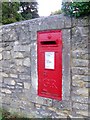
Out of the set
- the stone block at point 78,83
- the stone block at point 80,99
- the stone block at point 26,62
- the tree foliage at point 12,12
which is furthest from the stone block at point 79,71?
the tree foliage at point 12,12

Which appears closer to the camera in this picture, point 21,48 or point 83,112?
point 83,112

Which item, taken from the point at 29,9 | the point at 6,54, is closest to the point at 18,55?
the point at 6,54

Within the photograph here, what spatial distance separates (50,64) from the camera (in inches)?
159

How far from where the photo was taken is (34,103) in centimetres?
441

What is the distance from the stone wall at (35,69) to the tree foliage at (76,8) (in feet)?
0.31

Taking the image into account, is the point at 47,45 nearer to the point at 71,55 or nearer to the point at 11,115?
the point at 71,55

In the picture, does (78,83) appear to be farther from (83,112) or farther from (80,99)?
(83,112)

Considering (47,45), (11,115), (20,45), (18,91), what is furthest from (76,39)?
(11,115)

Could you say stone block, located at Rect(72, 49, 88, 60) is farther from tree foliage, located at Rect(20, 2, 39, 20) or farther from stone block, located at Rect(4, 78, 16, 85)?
tree foliage, located at Rect(20, 2, 39, 20)

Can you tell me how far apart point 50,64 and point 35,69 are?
14.7 inches

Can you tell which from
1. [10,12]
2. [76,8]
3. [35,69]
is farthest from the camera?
[10,12]

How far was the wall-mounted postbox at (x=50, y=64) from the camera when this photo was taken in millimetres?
3928

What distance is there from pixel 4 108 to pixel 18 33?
1.60 metres

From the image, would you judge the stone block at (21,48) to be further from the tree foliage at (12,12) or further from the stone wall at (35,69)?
the tree foliage at (12,12)
